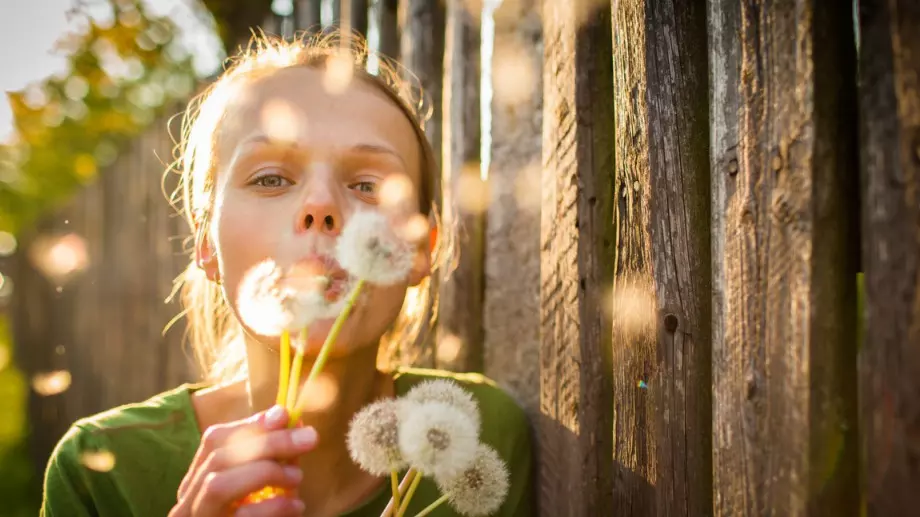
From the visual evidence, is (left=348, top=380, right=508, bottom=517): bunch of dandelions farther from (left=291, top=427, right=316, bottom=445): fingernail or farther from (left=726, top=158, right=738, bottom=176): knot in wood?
(left=726, top=158, right=738, bottom=176): knot in wood

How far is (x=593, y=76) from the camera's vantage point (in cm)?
152

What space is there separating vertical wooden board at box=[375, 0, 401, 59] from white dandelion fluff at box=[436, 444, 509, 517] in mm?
2381

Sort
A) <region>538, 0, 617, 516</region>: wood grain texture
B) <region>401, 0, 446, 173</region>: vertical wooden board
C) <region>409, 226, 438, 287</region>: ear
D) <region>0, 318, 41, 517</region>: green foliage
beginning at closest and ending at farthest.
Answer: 1. <region>538, 0, 617, 516</region>: wood grain texture
2. <region>409, 226, 438, 287</region>: ear
3. <region>401, 0, 446, 173</region>: vertical wooden board
4. <region>0, 318, 41, 517</region>: green foliage

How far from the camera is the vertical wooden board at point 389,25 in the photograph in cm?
303

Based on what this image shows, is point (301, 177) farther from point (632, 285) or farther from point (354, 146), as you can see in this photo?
point (632, 285)

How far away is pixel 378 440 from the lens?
107cm

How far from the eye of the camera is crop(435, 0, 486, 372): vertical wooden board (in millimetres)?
2141

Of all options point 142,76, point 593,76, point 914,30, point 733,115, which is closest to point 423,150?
point 593,76

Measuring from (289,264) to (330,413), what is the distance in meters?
0.52

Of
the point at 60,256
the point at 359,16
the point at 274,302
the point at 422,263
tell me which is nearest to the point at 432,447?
the point at 274,302

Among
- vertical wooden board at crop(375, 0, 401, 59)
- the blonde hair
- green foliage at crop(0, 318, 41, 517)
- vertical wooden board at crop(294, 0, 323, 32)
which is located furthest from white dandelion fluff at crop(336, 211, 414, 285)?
green foliage at crop(0, 318, 41, 517)

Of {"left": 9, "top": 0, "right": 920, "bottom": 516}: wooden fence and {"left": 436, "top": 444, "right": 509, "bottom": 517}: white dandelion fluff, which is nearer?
{"left": 9, "top": 0, "right": 920, "bottom": 516}: wooden fence

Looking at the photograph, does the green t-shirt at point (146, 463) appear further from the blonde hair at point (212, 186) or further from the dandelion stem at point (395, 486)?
the dandelion stem at point (395, 486)

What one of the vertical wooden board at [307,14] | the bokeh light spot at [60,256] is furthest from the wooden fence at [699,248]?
the bokeh light spot at [60,256]
